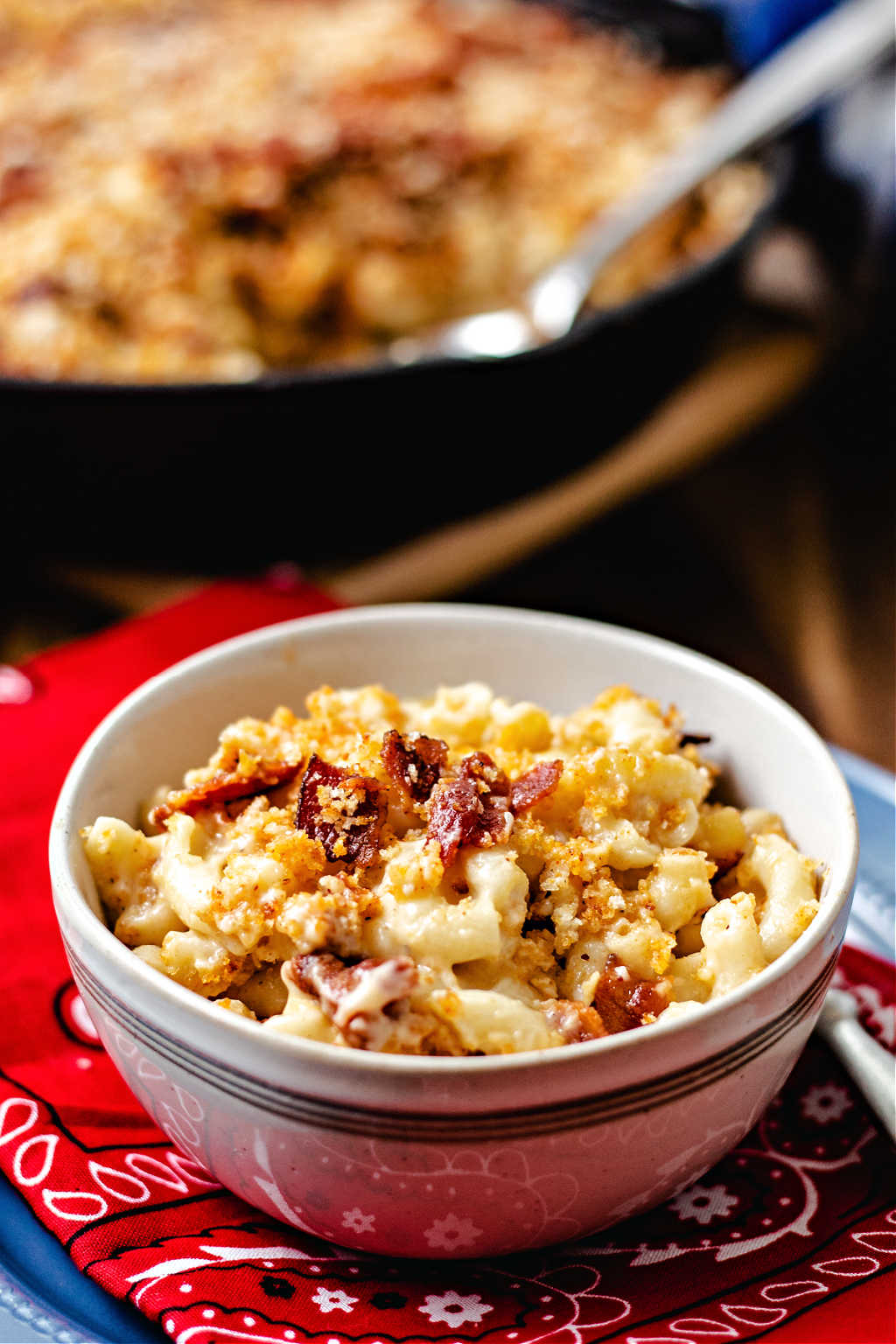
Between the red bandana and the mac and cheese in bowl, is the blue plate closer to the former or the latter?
the red bandana

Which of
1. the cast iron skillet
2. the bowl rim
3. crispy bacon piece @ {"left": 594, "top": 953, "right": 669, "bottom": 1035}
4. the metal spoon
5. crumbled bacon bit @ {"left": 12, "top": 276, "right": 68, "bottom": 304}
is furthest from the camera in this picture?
the metal spoon

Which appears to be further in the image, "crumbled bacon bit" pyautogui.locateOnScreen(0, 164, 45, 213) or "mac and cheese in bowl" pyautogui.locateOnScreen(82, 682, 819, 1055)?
"crumbled bacon bit" pyautogui.locateOnScreen(0, 164, 45, 213)

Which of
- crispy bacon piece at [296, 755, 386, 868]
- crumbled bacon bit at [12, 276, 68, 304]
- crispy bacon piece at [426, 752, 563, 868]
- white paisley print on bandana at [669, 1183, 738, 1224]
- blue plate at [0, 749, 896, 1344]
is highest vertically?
crispy bacon piece at [426, 752, 563, 868]

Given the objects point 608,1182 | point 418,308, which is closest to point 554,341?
point 418,308

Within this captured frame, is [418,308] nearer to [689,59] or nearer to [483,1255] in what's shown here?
[689,59]

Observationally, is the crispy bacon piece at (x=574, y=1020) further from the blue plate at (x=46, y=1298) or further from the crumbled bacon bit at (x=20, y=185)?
the crumbled bacon bit at (x=20, y=185)

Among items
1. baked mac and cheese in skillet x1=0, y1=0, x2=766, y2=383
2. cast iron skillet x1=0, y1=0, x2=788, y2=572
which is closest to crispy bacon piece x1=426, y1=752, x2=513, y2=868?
cast iron skillet x1=0, y1=0, x2=788, y2=572

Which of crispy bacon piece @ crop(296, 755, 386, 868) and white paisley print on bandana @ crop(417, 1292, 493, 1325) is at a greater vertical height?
crispy bacon piece @ crop(296, 755, 386, 868)

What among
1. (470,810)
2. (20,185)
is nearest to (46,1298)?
(470,810)

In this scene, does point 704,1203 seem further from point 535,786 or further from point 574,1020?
point 535,786
